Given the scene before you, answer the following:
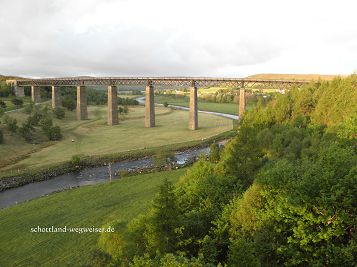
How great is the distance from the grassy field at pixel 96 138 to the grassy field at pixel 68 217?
56.6ft

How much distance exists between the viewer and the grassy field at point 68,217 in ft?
80.4

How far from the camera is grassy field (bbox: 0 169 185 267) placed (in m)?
24.5

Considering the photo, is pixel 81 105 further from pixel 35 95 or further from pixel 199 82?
pixel 199 82

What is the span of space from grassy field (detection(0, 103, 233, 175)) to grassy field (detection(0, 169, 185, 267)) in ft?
56.6

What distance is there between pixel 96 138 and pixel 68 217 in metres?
43.0

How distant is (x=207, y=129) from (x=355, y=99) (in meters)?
49.2

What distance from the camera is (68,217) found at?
102 ft

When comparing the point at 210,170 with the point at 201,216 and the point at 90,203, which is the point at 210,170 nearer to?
the point at 201,216

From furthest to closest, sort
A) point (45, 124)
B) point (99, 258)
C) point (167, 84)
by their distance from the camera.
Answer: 1. point (167, 84)
2. point (45, 124)
3. point (99, 258)

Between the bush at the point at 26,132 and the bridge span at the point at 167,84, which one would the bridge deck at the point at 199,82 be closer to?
the bridge span at the point at 167,84

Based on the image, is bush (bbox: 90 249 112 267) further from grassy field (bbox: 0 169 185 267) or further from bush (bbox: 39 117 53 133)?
bush (bbox: 39 117 53 133)

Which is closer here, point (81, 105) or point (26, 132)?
point (26, 132)

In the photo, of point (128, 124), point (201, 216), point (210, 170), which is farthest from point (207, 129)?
point (201, 216)

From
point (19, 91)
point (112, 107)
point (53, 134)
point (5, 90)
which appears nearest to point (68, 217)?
point (53, 134)
